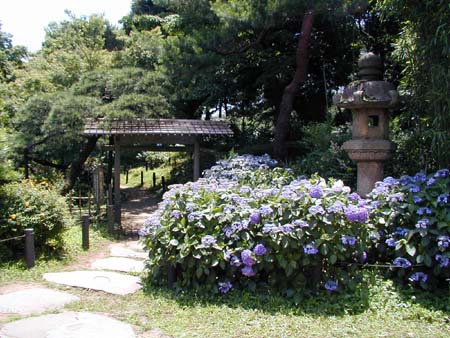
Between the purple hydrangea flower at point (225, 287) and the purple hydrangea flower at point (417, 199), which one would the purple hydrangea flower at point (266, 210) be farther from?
the purple hydrangea flower at point (417, 199)

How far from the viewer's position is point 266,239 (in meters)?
4.38

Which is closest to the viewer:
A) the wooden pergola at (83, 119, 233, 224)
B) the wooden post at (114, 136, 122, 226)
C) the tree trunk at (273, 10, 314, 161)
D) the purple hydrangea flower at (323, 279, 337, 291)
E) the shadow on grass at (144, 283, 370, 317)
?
the shadow on grass at (144, 283, 370, 317)

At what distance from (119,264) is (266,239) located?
2.78m

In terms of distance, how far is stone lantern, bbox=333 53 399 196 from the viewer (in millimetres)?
5871

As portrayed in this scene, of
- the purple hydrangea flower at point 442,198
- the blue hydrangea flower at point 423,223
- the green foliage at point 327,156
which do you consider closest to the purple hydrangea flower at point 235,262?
the blue hydrangea flower at point 423,223

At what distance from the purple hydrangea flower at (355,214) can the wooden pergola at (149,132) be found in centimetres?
521

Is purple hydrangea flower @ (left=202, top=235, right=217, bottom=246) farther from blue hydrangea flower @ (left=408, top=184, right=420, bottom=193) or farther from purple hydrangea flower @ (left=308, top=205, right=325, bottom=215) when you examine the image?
blue hydrangea flower @ (left=408, top=184, right=420, bottom=193)

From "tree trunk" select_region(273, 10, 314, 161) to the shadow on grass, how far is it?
18.6 feet

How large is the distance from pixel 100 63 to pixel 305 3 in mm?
9532

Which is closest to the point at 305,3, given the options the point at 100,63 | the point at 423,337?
the point at 423,337

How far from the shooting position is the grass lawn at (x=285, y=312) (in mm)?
3627

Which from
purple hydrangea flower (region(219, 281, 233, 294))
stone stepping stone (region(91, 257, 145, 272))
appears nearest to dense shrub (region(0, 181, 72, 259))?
stone stepping stone (region(91, 257, 145, 272))

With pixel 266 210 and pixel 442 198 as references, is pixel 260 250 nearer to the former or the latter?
pixel 266 210

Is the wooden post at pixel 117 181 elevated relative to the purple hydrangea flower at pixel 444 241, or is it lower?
elevated
